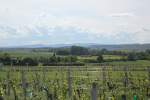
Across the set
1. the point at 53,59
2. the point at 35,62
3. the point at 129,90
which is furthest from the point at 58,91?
the point at 53,59

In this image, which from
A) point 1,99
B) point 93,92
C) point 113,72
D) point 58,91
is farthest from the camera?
point 113,72

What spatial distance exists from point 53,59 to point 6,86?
4557 cm

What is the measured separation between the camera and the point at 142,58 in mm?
71750

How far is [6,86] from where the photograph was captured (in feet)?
75.3

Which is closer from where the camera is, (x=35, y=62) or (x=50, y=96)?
(x=50, y=96)

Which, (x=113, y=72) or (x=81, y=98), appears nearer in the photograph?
(x=81, y=98)

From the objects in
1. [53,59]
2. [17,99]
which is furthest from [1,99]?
[53,59]

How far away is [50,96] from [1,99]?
2.78m

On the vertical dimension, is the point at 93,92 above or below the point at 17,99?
above

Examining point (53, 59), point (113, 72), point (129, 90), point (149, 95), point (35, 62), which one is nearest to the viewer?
point (149, 95)

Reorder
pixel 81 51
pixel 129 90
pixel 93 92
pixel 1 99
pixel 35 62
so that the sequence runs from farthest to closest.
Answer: pixel 81 51 < pixel 35 62 < pixel 129 90 < pixel 1 99 < pixel 93 92

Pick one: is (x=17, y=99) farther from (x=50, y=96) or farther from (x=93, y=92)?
(x=93, y=92)

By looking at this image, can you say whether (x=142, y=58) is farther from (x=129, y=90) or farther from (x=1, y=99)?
(x=1, y=99)

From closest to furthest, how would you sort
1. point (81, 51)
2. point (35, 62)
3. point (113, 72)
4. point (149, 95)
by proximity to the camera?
point (149, 95) → point (113, 72) → point (35, 62) → point (81, 51)
